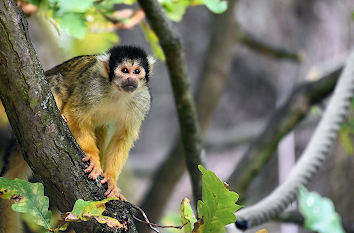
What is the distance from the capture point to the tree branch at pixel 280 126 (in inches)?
154

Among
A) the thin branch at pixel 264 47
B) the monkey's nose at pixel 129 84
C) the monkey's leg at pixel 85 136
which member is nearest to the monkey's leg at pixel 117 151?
the monkey's leg at pixel 85 136

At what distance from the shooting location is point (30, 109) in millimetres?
1734

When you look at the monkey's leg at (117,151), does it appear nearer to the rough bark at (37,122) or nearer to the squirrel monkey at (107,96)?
the squirrel monkey at (107,96)

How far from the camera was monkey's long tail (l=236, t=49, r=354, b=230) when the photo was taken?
316cm

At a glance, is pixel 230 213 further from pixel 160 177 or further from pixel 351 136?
pixel 351 136

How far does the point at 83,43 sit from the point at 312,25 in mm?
4308

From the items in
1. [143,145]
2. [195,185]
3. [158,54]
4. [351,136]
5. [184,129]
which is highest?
[158,54]

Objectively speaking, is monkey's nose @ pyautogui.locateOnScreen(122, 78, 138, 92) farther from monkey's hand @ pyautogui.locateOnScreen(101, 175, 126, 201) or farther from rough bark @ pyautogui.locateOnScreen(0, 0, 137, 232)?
rough bark @ pyautogui.locateOnScreen(0, 0, 137, 232)

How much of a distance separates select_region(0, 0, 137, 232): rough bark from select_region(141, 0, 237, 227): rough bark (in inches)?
97.4

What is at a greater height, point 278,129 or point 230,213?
point 230,213

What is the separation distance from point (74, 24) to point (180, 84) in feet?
3.71

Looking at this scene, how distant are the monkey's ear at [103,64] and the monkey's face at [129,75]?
8 centimetres

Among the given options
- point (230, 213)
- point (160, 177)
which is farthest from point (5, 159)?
point (160, 177)

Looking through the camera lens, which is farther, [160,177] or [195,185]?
[160,177]
